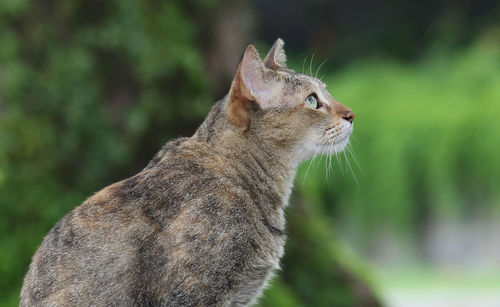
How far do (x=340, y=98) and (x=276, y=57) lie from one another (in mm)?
6340

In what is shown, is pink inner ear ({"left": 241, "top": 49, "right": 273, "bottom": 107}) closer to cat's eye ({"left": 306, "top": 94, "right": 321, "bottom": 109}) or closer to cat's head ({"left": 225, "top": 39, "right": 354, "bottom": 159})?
cat's head ({"left": 225, "top": 39, "right": 354, "bottom": 159})

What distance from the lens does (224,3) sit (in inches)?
232

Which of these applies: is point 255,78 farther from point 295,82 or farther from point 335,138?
point 335,138

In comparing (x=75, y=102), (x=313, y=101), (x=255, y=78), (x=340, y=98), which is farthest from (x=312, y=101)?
(x=340, y=98)

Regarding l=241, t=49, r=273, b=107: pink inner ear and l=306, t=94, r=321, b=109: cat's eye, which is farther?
l=306, t=94, r=321, b=109: cat's eye

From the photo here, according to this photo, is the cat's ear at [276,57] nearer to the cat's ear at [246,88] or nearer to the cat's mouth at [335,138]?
the cat's ear at [246,88]

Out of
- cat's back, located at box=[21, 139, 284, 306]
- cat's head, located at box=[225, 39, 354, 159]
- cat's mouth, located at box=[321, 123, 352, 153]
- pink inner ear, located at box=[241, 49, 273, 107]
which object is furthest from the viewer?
cat's mouth, located at box=[321, 123, 352, 153]

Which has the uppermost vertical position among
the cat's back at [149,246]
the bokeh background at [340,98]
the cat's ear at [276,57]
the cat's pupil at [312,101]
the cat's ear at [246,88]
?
the bokeh background at [340,98]

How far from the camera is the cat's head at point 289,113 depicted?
11.2 ft

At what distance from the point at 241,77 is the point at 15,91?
103 inches

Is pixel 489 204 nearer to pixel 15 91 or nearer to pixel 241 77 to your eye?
pixel 15 91

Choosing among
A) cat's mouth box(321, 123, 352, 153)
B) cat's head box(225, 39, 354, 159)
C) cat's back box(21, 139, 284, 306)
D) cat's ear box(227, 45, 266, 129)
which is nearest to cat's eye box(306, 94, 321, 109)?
cat's head box(225, 39, 354, 159)

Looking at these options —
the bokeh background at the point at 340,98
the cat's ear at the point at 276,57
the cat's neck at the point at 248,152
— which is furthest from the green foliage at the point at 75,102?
the cat's neck at the point at 248,152

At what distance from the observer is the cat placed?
9.93 ft
